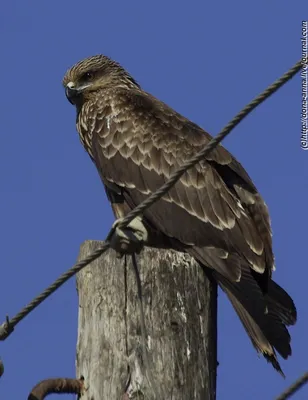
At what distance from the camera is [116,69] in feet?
35.9

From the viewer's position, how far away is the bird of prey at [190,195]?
7.28 metres

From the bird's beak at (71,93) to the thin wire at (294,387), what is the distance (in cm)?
666

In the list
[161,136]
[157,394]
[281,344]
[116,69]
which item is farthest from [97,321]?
[116,69]

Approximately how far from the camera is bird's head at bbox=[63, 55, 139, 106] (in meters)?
10.4

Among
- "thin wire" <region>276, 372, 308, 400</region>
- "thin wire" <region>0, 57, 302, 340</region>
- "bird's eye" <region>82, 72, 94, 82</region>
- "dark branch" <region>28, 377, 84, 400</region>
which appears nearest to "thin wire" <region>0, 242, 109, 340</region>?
"thin wire" <region>0, 57, 302, 340</region>

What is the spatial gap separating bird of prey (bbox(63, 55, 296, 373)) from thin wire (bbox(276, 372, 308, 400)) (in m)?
2.57

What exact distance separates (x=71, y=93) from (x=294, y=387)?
6738 millimetres

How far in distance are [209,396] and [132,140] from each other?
4275 mm

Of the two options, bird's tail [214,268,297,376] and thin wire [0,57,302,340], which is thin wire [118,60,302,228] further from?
bird's tail [214,268,297,376]

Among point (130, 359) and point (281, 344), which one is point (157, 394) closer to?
point (130, 359)

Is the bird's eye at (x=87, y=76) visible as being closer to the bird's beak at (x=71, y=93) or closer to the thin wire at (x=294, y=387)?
the bird's beak at (x=71, y=93)

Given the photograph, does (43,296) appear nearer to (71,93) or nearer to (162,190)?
(162,190)

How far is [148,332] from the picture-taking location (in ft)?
17.5

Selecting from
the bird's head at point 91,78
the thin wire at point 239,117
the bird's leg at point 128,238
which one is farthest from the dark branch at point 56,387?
the bird's head at point 91,78
